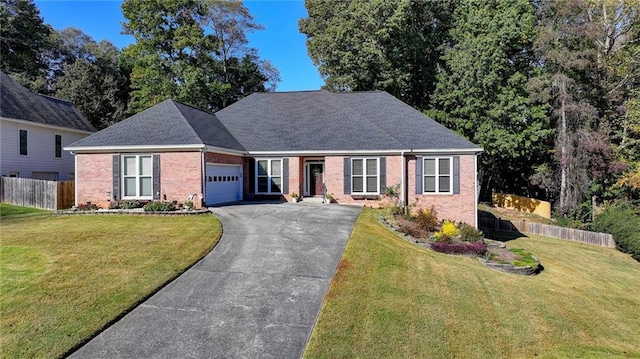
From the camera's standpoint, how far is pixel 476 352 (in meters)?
5.94

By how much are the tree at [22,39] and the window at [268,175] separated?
2505 cm

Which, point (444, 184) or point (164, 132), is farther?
point (444, 184)

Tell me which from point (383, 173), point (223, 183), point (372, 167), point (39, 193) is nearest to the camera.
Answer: point (39, 193)

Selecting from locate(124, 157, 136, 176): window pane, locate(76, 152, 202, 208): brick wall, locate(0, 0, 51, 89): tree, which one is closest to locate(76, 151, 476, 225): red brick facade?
locate(76, 152, 202, 208): brick wall

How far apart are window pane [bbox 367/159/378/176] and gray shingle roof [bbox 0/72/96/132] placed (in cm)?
2041

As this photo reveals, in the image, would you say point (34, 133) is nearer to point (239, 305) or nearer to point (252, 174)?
point (252, 174)

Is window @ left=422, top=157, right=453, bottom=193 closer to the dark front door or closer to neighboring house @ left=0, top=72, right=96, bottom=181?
the dark front door

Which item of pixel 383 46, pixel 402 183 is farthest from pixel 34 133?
pixel 383 46

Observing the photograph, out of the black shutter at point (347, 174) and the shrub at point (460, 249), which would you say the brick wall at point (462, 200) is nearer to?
the black shutter at point (347, 174)

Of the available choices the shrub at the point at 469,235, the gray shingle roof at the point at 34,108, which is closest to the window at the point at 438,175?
the shrub at the point at 469,235

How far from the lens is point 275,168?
1938cm

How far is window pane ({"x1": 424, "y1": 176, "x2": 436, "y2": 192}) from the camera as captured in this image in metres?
17.0

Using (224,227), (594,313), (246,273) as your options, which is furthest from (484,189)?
(246,273)

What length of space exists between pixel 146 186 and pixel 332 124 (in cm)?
1020
